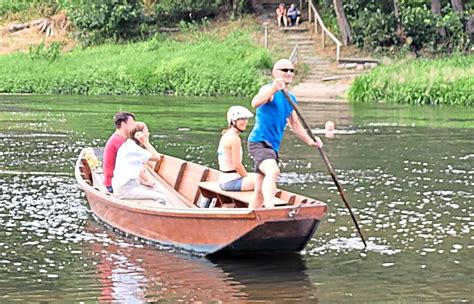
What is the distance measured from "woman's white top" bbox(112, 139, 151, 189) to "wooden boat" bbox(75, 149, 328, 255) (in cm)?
28

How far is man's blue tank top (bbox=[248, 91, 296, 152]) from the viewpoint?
411 inches

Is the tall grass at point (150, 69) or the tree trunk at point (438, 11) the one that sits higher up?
the tree trunk at point (438, 11)

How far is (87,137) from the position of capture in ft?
75.7

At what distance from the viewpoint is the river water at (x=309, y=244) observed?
31.5 feet

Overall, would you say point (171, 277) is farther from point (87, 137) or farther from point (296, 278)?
point (87, 137)

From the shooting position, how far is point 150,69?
38.0m

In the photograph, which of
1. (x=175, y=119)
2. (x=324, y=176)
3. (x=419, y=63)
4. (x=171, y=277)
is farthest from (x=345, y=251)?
(x=419, y=63)

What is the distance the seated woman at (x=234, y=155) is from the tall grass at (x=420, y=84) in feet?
67.4

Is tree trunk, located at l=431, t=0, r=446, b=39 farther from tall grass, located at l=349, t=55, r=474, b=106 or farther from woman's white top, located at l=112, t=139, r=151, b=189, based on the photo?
woman's white top, located at l=112, t=139, r=151, b=189

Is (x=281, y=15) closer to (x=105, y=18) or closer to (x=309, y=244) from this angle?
(x=105, y=18)

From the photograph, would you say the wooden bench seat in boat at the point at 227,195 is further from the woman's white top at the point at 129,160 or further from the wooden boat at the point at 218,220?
the woman's white top at the point at 129,160

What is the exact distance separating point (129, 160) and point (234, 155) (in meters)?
1.28

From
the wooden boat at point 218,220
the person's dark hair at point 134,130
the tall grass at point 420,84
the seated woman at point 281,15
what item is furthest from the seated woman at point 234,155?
the seated woman at point 281,15

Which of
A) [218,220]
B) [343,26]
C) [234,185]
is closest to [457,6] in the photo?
[343,26]
